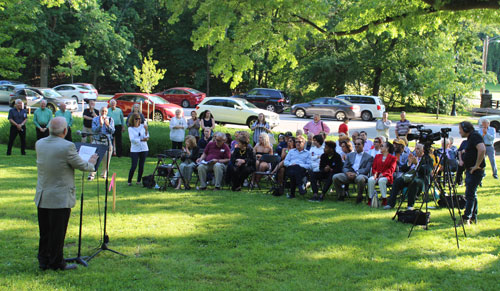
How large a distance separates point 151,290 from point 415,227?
4776 mm

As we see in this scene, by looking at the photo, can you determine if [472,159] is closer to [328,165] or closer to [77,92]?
[328,165]

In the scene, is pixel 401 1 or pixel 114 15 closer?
pixel 401 1

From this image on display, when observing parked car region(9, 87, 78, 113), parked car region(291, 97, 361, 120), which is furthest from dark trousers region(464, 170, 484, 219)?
parked car region(9, 87, 78, 113)

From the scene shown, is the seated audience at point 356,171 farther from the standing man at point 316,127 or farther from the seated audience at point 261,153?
the standing man at point 316,127

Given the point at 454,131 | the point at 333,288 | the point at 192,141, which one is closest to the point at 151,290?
the point at 333,288

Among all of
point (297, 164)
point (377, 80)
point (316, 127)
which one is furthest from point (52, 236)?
point (377, 80)

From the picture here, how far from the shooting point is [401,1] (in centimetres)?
1105

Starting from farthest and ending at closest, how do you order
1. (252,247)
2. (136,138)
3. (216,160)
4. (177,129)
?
(177,129) < (216,160) < (136,138) < (252,247)

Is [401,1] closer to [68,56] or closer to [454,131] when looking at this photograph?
[454,131]

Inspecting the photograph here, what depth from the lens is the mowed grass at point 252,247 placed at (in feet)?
18.9

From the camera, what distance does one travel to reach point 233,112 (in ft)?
83.5

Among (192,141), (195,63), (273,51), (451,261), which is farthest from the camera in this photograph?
(195,63)

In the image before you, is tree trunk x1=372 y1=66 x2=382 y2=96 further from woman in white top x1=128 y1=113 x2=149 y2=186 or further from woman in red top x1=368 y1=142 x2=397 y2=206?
woman in white top x1=128 y1=113 x2=149 y2=186

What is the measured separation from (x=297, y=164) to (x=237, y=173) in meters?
1.41
